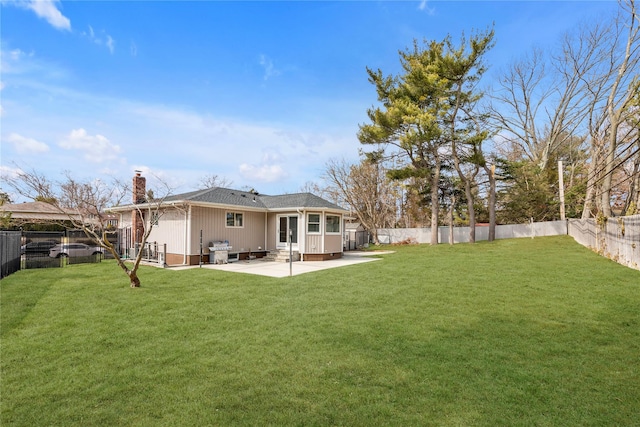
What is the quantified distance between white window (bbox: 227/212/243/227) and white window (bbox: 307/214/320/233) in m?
3.16

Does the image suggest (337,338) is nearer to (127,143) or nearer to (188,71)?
(188,71)

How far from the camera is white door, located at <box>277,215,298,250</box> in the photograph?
14.8m

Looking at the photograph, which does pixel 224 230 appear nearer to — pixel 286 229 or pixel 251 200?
pixel 251 200

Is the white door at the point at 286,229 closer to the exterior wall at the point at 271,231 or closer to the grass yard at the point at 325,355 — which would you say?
the exterior wall at the point at 271,231

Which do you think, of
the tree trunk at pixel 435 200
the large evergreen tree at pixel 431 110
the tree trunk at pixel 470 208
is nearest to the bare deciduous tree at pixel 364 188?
the large evergreen tree at pixel 431 110

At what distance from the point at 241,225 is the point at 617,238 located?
1445 centimetres

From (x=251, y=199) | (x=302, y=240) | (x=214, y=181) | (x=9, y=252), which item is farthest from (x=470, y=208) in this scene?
(x=9, y=252)

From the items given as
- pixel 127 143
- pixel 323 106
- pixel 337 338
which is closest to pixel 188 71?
pixel 127 143

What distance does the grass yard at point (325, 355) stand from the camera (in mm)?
2850

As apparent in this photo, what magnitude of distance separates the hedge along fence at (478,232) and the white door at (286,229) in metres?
13.2

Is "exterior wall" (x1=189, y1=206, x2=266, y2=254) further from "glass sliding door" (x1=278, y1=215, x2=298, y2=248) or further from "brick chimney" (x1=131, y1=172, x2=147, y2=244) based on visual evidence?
"brick chimney" (x1=131, y1=172, x2=147, y2=244)

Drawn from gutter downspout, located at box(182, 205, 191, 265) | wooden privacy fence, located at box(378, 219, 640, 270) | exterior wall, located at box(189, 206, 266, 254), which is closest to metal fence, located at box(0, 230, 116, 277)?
gutter downspout, located at box(182, 205, 191, 265)

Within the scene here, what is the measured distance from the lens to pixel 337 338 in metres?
4.66

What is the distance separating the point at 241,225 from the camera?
47.8ft
